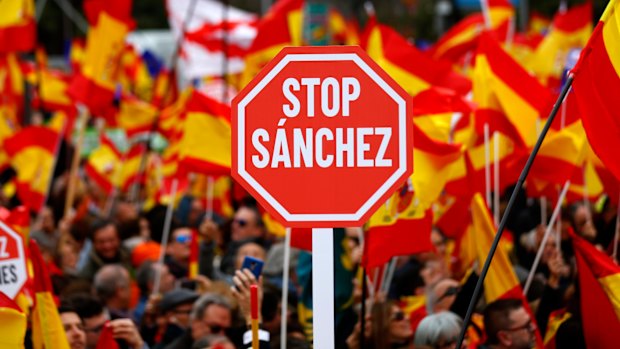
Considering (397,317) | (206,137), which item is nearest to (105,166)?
(206,137)

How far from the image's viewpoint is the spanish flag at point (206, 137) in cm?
900

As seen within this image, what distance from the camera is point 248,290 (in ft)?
19.0

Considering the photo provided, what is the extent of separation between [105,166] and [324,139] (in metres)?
11.7

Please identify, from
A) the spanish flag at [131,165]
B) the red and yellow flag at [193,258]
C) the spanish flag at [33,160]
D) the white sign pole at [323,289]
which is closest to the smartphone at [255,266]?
the white sign pole at [323,289]

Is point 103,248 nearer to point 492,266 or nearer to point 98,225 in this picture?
point 98,225

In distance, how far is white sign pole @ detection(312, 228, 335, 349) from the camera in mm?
4293

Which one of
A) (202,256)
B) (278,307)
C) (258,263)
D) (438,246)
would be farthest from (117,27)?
(258,263)

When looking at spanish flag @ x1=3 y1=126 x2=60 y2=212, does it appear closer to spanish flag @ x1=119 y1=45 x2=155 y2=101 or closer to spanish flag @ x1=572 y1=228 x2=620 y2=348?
spanish flag @ x1=572 y1=228 x2=620 y2=348

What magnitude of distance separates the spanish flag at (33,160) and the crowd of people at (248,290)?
1.37ft

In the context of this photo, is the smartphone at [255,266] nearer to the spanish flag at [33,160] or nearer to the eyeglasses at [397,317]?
the eyeglasses at [397,317]

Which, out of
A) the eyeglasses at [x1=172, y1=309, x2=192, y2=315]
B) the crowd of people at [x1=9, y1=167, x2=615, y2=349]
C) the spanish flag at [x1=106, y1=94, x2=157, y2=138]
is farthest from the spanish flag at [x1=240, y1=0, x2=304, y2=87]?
the eyeglasses at [x1=172, y1=309, x2=192, y2=315]

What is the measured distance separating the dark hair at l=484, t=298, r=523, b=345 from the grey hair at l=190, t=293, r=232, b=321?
141 centimetres

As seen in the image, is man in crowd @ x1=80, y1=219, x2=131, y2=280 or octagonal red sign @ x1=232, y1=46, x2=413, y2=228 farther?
man in crowd @ x1=80, y1=219, x2=131, y2=280

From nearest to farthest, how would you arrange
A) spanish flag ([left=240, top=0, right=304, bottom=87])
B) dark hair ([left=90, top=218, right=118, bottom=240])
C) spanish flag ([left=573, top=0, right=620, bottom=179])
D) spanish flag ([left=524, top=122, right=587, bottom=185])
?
1. spanish flag ([left=573, top=0, right=620, bottom=179])
2. spanish flag ([left=524, top=122, right=587, bottom=185])
3. dark hair ([left=90, top=218, right=118, bottom=240])
4. spanish flag ([left=240, top=0, right=304, bottom=87])
